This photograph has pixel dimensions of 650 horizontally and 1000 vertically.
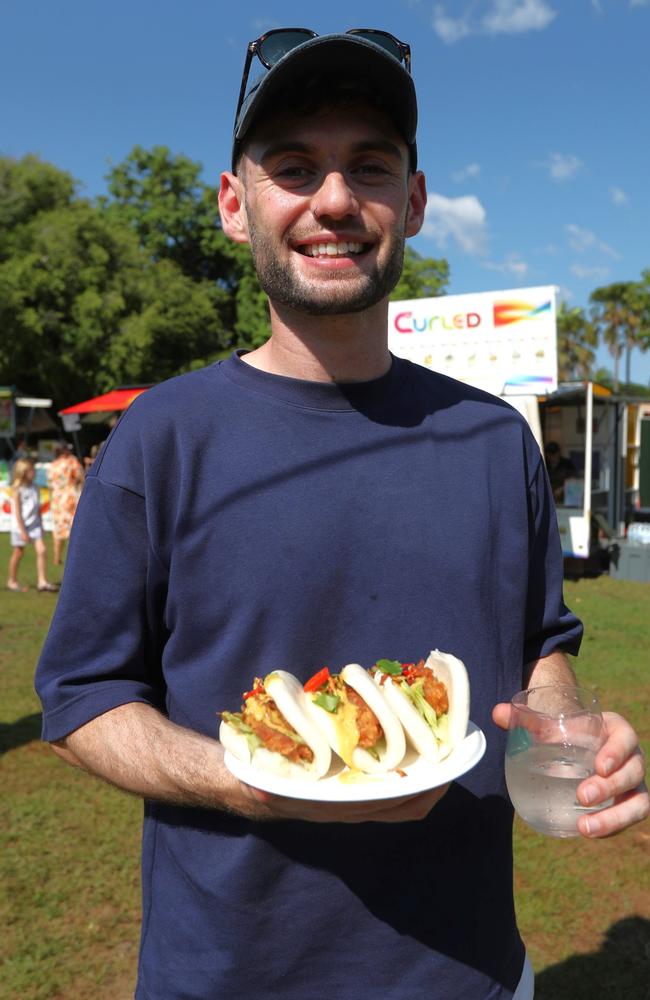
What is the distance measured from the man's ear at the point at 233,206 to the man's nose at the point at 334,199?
0.26 metres

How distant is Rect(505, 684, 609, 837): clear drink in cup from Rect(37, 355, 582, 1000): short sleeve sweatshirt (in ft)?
0.58

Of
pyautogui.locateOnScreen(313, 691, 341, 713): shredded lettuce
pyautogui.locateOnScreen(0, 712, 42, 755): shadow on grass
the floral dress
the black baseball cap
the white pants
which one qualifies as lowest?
pyautogui.locateOnScreen(0, 712, 42, 755): shadow on grass

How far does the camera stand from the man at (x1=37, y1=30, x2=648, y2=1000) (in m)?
1.66

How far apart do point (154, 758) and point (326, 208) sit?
1.19m

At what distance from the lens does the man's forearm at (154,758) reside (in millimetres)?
1538

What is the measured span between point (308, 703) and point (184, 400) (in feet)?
2.39

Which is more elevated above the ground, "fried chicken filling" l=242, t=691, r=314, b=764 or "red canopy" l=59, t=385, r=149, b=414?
"red canopy" l=59, t=385, r=149, b=414

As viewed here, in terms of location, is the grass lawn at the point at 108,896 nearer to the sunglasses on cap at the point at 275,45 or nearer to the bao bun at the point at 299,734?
the bao bun at the point at 299,734

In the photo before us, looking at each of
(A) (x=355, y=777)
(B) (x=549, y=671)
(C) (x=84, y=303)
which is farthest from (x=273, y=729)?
(C) (x=84, y=303)

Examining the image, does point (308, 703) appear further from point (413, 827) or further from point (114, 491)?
point (114, 491)

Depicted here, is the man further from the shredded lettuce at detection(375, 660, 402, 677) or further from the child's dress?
the child's dress

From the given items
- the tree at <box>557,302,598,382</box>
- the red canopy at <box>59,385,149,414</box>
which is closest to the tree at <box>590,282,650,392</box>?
the tree at <box>557,302,598,382</box>

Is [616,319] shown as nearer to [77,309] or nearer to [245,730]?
[77,309]

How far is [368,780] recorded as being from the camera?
1.46 m
